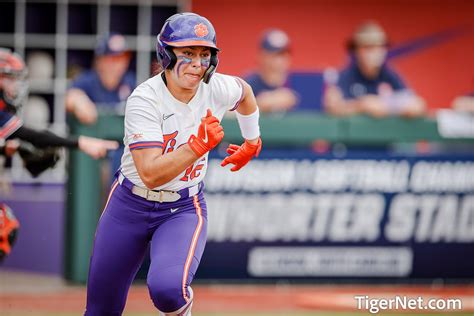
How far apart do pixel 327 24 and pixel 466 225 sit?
5275 millimetres

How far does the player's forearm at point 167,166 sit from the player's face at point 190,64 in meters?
0.45

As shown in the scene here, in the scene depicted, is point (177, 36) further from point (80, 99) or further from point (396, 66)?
point (396, 66)

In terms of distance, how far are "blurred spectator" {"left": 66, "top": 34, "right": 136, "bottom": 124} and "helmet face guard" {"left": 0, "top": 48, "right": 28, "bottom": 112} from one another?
4.87 ft

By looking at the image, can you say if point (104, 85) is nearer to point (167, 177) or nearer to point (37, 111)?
point (37, 111)

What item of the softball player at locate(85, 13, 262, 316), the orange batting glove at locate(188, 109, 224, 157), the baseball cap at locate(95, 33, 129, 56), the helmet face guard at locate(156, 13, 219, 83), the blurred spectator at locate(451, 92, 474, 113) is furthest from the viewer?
the blurred spectator at locate(451, 92, 474, 113)

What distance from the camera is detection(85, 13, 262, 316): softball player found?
549 cm

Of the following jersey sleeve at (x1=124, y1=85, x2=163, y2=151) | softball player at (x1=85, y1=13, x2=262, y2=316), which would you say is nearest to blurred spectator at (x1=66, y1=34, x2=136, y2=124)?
softball player at (x1=85, y1=13, x2=262, y2=316)

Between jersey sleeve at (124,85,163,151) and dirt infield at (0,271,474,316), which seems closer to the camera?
jersey sleeve at (124,85,163,151)

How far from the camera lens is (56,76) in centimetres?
1319

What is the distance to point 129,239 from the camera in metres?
5.88

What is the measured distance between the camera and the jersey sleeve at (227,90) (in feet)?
19.9

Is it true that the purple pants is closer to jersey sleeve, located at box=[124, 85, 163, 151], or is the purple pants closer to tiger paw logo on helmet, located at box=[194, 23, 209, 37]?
jersey sleeve, located at box=[124, 85, 163, 151]

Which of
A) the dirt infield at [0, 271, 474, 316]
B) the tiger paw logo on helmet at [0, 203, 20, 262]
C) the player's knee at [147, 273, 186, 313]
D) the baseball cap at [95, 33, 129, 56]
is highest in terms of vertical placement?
the baseball cap at [95, 33, 129, 56]

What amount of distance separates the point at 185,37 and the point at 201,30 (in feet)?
0.36
